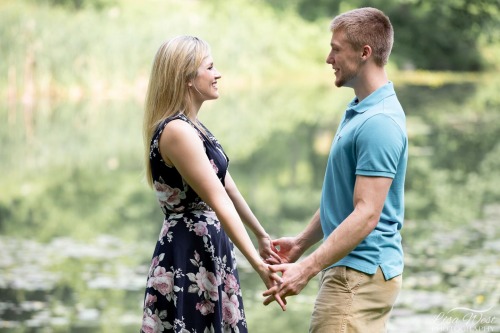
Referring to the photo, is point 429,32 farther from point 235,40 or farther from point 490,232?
point 490,232

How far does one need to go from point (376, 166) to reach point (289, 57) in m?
27.8

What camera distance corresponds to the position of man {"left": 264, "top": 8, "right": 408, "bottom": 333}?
2662mm

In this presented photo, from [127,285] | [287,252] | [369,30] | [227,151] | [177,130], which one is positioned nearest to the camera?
[369,30]

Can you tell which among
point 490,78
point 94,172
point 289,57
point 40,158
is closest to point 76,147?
point 40,158

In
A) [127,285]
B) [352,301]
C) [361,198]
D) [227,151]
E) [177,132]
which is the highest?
[227,151]

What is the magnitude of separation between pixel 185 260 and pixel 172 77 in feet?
1.97

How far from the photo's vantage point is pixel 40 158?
41.1ft

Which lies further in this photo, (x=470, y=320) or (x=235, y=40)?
(x=235, y=40)

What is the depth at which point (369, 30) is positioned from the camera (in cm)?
277

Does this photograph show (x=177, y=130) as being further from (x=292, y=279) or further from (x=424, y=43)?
(x=424, y=43)

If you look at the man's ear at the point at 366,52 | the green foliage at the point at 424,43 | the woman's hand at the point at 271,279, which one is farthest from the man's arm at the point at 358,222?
the green foliage at the point at 424,43

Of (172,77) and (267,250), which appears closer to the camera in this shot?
(172,77)

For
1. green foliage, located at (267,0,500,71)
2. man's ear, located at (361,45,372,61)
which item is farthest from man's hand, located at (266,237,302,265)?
green foliage, located at (267,0,500,71)

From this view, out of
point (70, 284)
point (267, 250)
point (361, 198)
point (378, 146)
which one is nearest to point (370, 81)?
point (378, 146)
